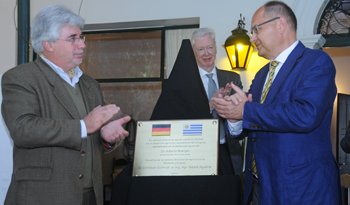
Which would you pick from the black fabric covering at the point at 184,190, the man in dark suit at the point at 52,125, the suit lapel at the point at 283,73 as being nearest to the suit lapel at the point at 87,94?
the man in dark suit at the point at 52,125

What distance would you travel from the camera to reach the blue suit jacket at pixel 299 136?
Answer: 1420mm

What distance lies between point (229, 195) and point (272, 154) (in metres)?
0.38

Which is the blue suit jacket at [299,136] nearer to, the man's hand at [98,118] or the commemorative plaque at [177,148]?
the commemorative plaque at [177,148]

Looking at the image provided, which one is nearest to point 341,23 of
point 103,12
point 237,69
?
point 237,69

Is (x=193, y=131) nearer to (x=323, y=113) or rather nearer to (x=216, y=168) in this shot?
(x=216, y=168)

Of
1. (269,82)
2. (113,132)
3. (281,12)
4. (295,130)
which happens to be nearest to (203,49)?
(281,12)

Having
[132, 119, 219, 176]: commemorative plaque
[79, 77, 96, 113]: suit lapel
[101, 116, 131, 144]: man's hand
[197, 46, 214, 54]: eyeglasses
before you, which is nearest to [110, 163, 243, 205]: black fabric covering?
[132, 119, 219, 176]: commemorative plaque

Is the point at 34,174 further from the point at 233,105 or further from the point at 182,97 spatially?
the point at 233,105

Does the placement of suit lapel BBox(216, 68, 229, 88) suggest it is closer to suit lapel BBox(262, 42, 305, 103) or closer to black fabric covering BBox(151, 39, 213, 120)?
suit lapel BBox(262, 42, 305, 103)

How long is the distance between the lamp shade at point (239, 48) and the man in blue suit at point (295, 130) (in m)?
1.82

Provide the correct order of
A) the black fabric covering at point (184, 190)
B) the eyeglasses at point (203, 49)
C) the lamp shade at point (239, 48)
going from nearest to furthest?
the black fabric covering at point (184, 190) < the eyeglasses at point (203, 49) < the lamp shade at point (239, 48)

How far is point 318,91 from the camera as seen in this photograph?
4.70 feet

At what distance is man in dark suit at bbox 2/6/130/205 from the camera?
57.3 inches

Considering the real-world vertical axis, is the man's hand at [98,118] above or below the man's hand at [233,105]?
below
